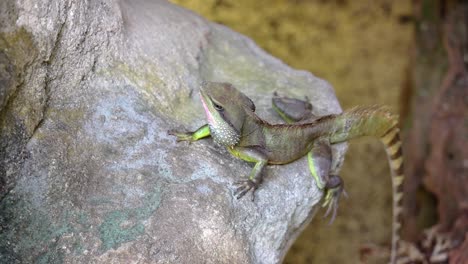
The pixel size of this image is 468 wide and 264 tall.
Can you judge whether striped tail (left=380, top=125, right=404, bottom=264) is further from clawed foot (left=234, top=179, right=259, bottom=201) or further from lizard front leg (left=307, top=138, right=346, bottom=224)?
clawed foot (left=234, top=179, right=259, bottom=201)

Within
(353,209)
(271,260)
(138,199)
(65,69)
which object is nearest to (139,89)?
(65,69)

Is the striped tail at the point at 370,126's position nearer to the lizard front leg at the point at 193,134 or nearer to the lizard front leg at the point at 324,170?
the lizard front leg at the point at 324,170

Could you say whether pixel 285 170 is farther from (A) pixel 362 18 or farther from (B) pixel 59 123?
(A) pixel 362 18

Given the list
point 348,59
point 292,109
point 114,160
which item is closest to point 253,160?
point 292,109

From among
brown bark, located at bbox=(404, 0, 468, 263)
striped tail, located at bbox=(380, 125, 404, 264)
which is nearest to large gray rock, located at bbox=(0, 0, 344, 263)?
striped tail, located at bbox=(380, 125, 404, 264)

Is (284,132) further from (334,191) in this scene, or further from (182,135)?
(182,135)

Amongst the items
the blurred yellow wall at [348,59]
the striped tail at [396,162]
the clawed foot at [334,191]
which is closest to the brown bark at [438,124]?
the blurred yellow wall at [348,59]
